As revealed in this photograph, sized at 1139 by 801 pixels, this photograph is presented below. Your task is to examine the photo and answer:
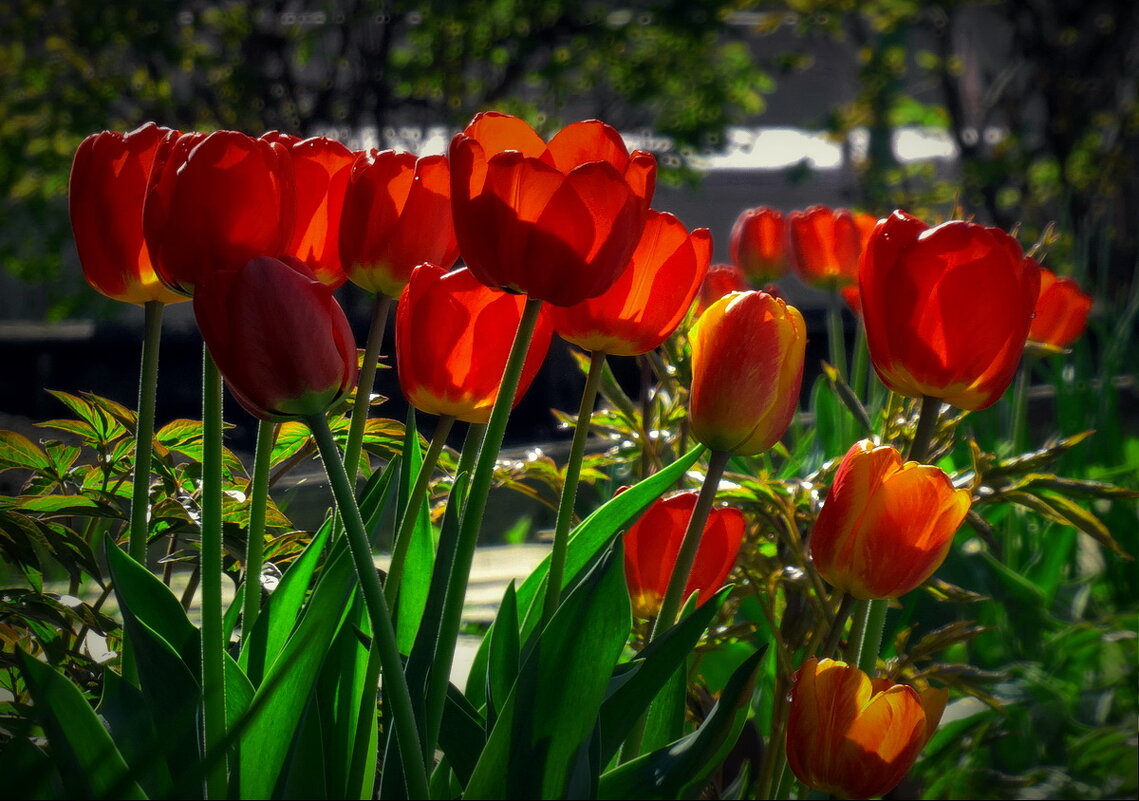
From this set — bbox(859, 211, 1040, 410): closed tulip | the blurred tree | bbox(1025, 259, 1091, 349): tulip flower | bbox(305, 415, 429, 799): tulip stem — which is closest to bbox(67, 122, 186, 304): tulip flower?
bbox(305, 415, 429, 799): tulip stem

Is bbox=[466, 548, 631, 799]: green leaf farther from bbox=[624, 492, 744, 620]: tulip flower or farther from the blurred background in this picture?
the blurred background

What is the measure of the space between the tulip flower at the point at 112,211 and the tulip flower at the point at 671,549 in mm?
316

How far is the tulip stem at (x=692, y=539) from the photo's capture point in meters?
0.60

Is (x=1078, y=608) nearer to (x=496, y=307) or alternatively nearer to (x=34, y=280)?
(x=496, y=307)

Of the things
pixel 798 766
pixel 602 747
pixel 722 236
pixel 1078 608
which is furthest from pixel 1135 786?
pixel 722 236

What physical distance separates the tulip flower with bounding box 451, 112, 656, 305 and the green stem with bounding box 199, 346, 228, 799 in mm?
130

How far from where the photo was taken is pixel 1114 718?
1540mm

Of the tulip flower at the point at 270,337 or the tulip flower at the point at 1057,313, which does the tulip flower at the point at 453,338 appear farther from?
the tulip flower at the point at 1057,313

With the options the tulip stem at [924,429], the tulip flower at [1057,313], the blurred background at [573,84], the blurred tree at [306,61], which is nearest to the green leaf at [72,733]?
the tulip stem at [924,429]

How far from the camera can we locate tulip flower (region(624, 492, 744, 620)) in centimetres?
72

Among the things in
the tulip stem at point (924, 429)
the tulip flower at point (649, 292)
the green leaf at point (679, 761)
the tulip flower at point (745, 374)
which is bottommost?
the green leaf at point (679, 761)

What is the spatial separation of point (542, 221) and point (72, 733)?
0.28 metres

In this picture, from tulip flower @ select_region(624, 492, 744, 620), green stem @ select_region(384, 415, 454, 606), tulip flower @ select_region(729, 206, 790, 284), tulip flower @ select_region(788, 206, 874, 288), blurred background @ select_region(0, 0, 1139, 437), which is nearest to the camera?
green stem @ select_region(384, 415, 454, 606)

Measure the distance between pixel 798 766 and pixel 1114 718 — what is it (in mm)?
1084
